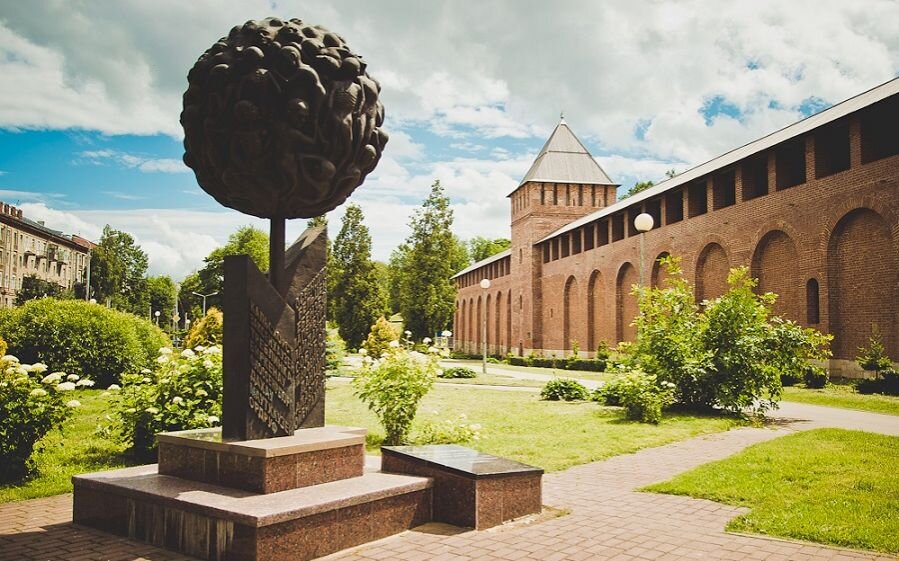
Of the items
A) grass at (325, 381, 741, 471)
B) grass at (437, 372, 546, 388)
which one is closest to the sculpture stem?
grass at (325, 381, 741, 471)

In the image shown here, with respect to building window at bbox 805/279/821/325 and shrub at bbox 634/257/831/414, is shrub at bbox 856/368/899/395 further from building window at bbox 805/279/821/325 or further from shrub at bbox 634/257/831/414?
shrub at bbox 634/257/831/414

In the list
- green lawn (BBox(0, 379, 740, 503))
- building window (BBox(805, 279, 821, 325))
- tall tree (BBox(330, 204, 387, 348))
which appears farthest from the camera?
tall tree (BBox(330, 204, 387, 348))

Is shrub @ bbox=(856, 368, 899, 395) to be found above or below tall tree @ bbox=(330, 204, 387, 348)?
below

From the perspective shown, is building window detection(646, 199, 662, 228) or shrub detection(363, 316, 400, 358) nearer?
shrub detection(363, 316, 400, 358)

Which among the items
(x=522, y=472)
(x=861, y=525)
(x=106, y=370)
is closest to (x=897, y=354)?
(x=861, y=525)

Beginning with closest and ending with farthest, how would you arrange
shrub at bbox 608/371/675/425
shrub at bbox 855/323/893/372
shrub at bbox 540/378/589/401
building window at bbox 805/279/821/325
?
shrub at bbox 608/371/675/425 → shrub at bbox 540/378/589/401 → shrub at bbox 855/323/893/372 → building window at bbox 805/279/821/325

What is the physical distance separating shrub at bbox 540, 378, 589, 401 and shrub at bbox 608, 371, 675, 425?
3004mm

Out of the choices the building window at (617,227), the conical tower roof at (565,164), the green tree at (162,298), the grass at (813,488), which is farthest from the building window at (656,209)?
the green tree at (162,298)

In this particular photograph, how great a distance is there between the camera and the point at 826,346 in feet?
63.6

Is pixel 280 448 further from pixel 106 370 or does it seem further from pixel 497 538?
pixel 106 370

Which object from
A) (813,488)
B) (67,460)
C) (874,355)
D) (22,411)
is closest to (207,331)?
(67,460)

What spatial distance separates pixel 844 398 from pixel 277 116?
15390 millimetres

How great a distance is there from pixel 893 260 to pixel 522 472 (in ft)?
53.7

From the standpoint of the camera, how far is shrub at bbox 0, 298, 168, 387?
14.6 meters
